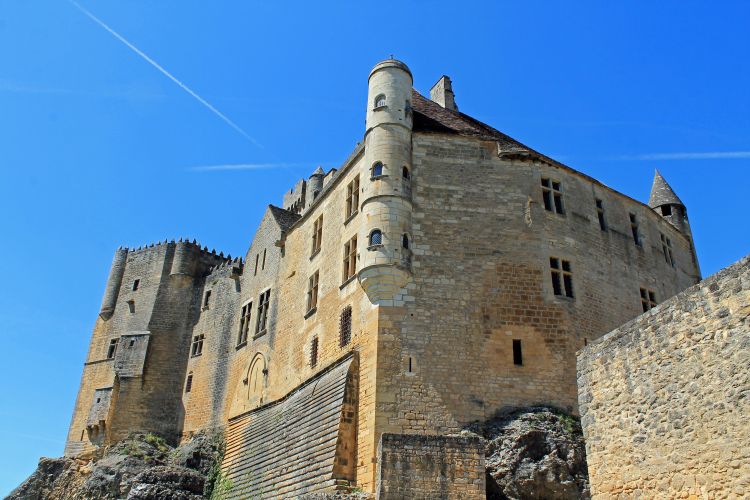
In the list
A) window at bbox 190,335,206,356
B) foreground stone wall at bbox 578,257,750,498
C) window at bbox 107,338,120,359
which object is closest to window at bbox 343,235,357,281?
A: foreground stone wall at bbox 578,257,750,498

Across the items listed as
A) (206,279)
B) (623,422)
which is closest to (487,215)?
(623,422)

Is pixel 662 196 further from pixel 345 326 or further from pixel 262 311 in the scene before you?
pixel 262 311

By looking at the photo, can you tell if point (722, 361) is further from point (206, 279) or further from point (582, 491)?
point (206, 279)

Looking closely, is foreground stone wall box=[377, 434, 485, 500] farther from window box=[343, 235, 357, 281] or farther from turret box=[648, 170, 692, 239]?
turret box=[648, 170, 692, 239]

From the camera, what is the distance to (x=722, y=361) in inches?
320

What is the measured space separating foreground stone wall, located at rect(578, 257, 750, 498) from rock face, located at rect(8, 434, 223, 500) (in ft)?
53.4

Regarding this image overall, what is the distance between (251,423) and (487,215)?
34.5 ft

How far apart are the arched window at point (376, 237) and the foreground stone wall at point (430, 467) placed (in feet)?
19.2

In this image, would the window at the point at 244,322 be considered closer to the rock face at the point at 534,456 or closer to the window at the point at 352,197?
the window at the point at 352,197

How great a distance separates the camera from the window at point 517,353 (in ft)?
55.3

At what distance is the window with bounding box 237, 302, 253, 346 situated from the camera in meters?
26.1

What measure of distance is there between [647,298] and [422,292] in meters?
7.68

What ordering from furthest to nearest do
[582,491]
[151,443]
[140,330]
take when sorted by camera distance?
1. [140,330]
2. [151,443]
3. [582,491]

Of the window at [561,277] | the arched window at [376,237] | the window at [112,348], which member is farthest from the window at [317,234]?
the window at [112,348]
